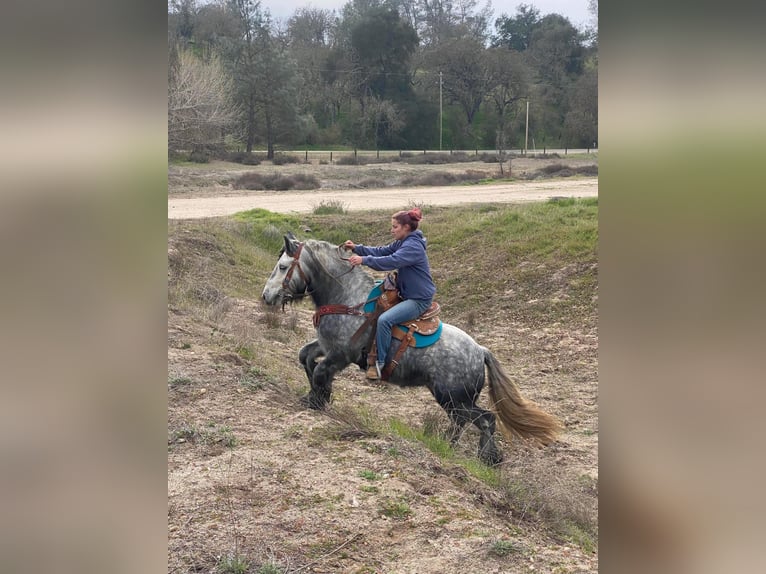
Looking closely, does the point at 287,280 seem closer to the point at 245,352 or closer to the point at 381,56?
the point at 245,352

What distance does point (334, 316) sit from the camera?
7039mm

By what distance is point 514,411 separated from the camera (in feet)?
22.0

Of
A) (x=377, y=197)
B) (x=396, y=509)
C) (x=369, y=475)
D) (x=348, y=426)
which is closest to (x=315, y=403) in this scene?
(x=348, y=426)

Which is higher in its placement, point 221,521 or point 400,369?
point 400,369

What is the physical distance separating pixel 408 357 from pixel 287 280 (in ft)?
4.70

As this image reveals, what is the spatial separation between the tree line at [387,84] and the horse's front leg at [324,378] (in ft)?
137

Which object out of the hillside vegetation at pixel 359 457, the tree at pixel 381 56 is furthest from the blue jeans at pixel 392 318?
the tree at pixel 381 56

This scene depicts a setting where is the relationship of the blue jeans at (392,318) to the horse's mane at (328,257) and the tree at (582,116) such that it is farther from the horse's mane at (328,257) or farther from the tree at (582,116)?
the tree at (582,116)

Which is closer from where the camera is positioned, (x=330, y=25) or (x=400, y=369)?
(x=400, y=369)

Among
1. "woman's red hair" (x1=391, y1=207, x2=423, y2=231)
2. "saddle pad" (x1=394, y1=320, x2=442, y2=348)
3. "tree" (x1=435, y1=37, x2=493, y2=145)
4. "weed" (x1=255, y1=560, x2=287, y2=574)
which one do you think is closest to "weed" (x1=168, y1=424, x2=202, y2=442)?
"saddle pad" (x1=394, y1=320, x2=442, y2=348)
